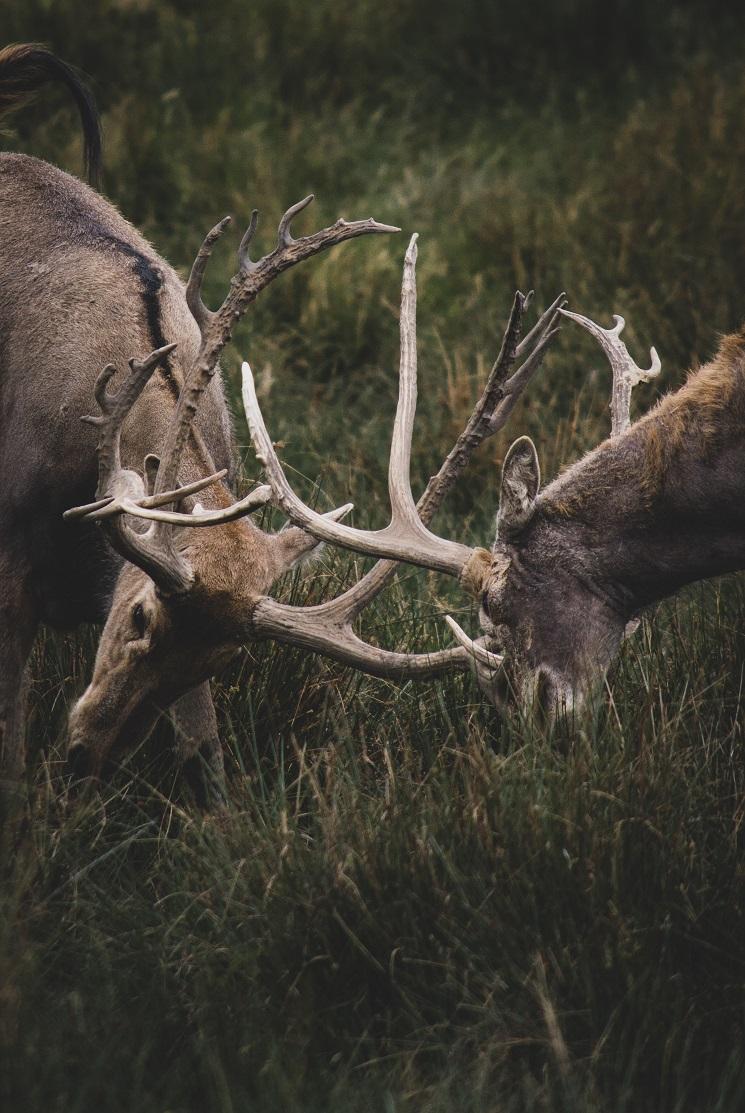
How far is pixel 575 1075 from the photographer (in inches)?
119

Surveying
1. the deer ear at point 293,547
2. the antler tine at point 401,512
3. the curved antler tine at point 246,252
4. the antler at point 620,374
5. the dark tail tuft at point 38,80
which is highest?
the dark tail tuft at point 38,80

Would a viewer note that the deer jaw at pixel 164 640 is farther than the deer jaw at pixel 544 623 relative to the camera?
No

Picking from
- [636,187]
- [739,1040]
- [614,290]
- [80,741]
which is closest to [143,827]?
[80,741]

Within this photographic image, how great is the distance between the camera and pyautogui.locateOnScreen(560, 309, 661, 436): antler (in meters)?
4.58

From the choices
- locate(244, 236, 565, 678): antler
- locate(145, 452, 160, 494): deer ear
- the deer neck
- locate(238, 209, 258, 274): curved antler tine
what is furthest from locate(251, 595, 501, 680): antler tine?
locate(238, 209, 258, 274): curved antler tine

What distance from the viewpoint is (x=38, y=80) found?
5.24 meters

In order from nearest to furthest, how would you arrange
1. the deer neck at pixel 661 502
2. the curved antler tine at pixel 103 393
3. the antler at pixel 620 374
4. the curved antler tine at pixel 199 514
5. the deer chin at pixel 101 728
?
the curved antler tine at pixel 199 514, the curved antler tine at pixel 103 393, the deer chin at pixel 101 728, the deer neck at pixel 661 502, the antler at pixel 620 374

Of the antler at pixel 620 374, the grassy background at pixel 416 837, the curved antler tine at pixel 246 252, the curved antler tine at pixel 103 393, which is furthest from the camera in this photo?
the antler at pixel 620 374

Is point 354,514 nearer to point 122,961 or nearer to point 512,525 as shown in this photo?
point 512,525

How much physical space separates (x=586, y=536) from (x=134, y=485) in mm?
1402

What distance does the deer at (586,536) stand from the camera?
4.12 m

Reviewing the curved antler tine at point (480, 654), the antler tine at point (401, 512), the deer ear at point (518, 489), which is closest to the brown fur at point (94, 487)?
the antler tine at point (401, 512)

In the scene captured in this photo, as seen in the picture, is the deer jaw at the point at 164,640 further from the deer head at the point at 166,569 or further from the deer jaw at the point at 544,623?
the deer jaw at the point at 544,623

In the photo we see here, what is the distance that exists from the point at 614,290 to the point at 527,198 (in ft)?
4.40
